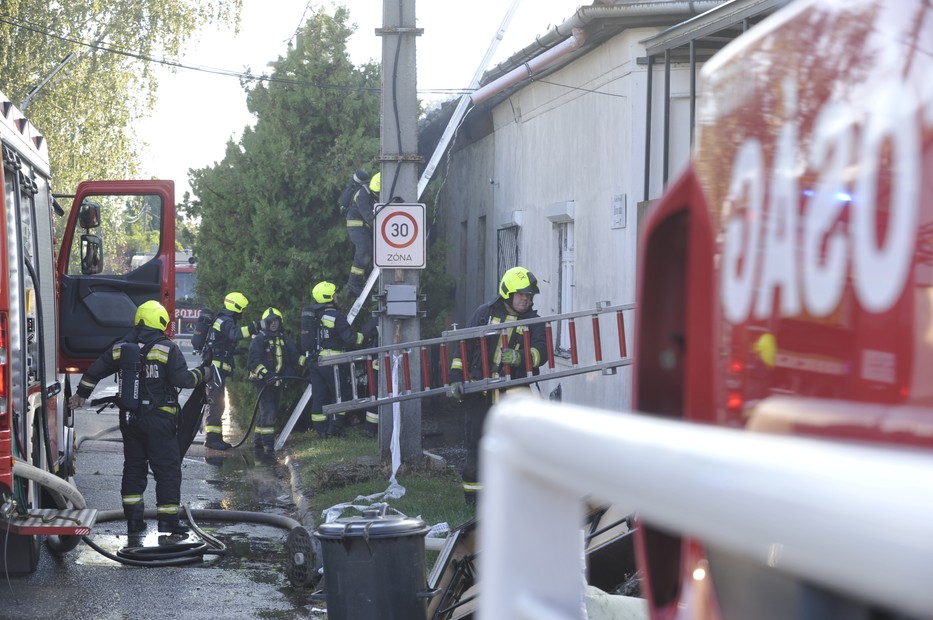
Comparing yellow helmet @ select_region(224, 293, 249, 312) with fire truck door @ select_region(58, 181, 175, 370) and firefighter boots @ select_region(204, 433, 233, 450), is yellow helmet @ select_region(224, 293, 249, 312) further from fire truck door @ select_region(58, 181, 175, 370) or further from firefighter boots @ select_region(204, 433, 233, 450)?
fire truck door @ select_region(58, 181, 175, 370)

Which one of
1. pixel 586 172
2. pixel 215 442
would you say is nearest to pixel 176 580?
pixel 586 172

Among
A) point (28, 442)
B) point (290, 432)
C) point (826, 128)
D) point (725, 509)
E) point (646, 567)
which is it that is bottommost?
point (290, 432)

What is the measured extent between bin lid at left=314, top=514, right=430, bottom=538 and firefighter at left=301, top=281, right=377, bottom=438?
8019 millimetres

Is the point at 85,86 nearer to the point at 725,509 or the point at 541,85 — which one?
the point at 541,85

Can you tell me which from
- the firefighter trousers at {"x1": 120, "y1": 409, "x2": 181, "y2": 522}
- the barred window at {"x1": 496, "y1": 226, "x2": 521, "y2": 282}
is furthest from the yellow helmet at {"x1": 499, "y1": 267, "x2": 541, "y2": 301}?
the barred window at {"x1": 496, "y1": 226, "x2": 521, "y2": 282}

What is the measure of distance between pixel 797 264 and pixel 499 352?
745 centimetres

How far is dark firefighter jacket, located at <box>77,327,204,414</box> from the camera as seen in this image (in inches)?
328

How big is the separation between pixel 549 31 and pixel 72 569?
6542 millimetres

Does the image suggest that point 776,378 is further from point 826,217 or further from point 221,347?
point 221,347

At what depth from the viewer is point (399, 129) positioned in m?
10.6

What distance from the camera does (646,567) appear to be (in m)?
2.10

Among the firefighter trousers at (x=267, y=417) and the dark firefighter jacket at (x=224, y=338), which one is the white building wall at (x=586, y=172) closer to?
the firefighter trousers at (x=267, y=417)

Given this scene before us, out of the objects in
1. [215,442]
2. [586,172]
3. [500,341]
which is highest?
[586,172]

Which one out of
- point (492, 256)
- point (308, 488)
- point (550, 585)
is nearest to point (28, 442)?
point (308, 488)
